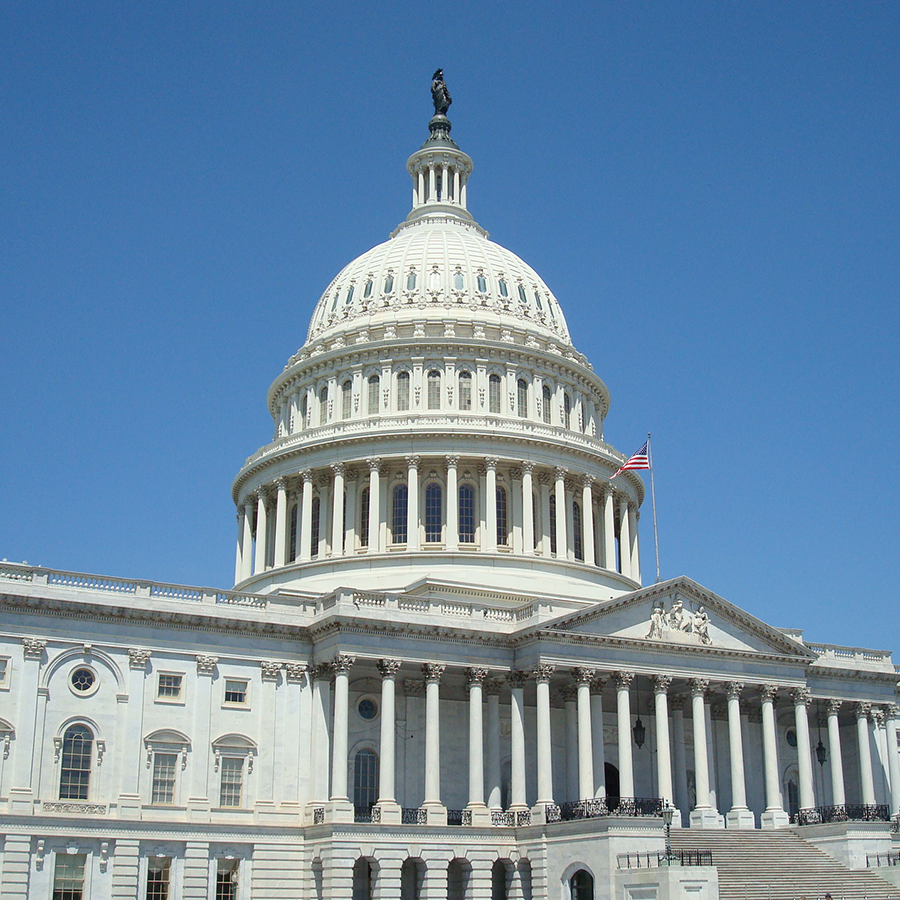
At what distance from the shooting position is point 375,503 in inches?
2923

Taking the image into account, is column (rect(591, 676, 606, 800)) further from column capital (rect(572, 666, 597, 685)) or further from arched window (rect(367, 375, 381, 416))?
arched window (rect(367, 375, 381, 416))

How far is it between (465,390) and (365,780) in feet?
95.3

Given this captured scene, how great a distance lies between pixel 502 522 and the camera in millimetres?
75438

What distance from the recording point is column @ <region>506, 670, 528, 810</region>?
5691cm

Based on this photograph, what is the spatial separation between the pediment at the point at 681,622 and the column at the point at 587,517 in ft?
49.4

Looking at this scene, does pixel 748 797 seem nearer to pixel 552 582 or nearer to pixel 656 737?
pixel 656 737

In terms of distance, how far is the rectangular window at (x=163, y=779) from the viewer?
53.4 m

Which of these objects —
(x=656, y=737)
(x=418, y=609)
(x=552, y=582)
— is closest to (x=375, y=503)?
(x=552, y=582)

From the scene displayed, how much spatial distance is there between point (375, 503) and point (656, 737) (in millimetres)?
21505

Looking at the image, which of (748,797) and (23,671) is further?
(748,797)

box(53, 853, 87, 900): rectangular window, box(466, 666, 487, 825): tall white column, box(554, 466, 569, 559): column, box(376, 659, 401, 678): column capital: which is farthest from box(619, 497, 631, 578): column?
box(53, 853, 87, 900): rectangular window

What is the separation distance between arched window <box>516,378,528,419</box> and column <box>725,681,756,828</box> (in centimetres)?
2408

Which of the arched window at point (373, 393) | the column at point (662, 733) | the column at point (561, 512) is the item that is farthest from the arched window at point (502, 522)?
the column at point (662, 733)

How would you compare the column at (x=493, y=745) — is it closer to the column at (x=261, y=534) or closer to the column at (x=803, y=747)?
the column at (x=803, y=747)
